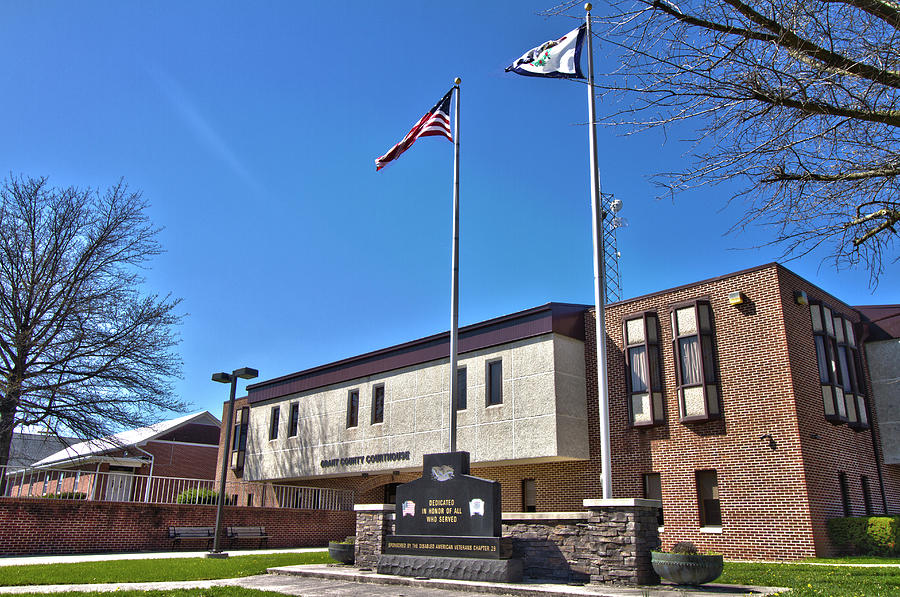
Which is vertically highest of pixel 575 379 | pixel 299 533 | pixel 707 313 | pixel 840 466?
pixel 707 313

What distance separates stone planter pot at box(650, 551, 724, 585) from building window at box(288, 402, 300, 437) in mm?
→ 22153

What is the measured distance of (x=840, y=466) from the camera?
18.3 meters

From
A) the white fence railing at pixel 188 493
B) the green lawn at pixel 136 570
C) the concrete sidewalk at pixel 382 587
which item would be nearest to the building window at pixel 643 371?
the concrete sidewalk at pixel 382 587

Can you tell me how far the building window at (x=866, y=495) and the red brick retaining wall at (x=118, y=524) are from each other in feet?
62.3

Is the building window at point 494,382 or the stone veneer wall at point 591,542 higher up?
the building window at point 494,382

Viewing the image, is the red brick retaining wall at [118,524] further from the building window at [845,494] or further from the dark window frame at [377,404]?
the building window at [845,494]

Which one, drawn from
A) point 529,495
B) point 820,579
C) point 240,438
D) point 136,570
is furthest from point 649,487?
point 240,438

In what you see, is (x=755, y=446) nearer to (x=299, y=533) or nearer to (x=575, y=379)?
(x=575, y=379)

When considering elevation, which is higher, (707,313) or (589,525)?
(707,313)

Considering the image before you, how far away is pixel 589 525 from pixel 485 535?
1.95 m

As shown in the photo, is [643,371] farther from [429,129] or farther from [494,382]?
[429,129]

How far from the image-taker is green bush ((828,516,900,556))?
16281 mm

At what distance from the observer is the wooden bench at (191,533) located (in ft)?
71.3

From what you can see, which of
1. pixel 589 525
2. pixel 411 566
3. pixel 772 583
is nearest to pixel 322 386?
pixel 411 566
